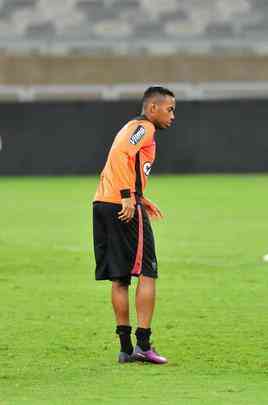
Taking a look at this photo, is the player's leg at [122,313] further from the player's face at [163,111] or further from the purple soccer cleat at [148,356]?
the player's face at [163,111]

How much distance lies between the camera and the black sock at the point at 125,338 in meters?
8.87

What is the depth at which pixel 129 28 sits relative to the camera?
44.3 metres

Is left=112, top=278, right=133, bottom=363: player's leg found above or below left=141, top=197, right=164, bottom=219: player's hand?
below

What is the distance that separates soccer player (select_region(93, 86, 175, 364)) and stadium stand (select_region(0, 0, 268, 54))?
1401 inches

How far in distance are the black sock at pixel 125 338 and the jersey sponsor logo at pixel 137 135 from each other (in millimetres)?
1211

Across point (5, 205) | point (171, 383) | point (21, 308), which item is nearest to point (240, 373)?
point (171, 383)

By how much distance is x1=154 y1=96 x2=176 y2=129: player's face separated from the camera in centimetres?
881

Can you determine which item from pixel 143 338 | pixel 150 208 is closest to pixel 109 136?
pixel 150 208

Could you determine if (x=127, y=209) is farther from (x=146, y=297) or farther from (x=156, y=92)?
(x=156, y=92)

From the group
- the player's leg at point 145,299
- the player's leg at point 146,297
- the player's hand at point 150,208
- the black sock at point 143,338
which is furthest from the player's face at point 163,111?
the black sock at point 143,338

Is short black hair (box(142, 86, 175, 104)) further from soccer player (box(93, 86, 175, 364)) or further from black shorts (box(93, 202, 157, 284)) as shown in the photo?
black shorts (box(93, 202, 157, 284))

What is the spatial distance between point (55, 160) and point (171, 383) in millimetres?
26490

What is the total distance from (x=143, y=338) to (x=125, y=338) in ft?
0.47

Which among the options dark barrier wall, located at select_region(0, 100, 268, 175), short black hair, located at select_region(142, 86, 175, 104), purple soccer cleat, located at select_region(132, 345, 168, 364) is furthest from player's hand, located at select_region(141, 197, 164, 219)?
dark barrier wall, located at select_region(0, 100, 268, 175)
